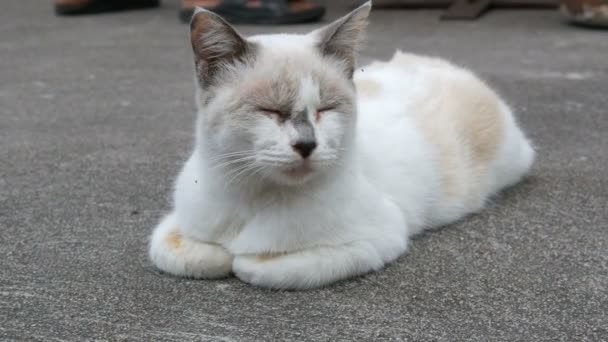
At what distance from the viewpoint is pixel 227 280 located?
77.3 inches

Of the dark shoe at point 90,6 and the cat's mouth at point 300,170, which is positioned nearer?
the cat's mouth at point 300,170

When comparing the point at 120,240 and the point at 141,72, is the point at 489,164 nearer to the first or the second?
the point at 120,240

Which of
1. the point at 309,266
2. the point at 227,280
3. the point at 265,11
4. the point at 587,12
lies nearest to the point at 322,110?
the point at 309,266

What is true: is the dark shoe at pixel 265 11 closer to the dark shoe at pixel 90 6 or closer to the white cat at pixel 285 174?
the dark shoe at pixel 90 6

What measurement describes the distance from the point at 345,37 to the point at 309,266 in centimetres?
64

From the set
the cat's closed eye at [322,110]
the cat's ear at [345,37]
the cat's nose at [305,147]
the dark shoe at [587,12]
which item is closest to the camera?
the cat's nose at [305,147]

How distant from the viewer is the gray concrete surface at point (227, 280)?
1.72 meters

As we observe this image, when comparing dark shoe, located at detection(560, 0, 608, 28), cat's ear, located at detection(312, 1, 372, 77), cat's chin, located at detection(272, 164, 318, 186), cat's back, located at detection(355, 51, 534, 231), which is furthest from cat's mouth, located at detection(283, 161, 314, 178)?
dark shoe, located at detection(560, 0, 608, 28)

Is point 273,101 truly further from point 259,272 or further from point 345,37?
point 259,272

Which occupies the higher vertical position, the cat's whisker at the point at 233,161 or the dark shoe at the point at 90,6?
the cat's whisker at the point at 233,161

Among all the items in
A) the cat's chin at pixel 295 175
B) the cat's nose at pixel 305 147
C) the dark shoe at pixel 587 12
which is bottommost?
the dark shoe at pixel 587 12

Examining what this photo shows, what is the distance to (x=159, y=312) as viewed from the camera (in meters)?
1.78

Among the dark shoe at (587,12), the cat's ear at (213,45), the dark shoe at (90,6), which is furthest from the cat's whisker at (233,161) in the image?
the dark shoe at (90,6)

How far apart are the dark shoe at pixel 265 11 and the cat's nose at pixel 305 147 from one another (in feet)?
16.8
